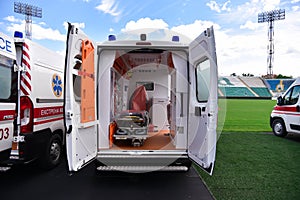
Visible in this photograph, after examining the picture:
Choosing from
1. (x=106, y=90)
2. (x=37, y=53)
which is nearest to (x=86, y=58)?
(x=106, y=90)

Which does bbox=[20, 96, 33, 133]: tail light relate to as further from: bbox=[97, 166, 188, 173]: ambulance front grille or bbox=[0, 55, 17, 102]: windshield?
bbox=[97, 166, 188, 173]: ambulance front grille

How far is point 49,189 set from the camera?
3.88 meters

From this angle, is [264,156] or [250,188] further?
[264,156]

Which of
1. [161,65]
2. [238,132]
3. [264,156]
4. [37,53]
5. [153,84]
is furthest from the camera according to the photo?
[238,132]

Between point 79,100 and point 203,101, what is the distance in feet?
6.39

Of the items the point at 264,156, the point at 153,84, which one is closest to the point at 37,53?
the point at 153,84

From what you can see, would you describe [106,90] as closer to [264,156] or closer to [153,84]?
[153,84]

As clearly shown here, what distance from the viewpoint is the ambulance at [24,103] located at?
12.7 ft

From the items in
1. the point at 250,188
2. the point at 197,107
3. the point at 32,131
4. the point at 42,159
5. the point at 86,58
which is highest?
the point at 86,58

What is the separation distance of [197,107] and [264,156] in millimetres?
3248

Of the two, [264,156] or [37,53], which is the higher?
[37,53]

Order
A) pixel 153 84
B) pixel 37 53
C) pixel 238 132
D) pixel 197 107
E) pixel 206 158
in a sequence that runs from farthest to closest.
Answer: pixel 238 132 < pixel 153 84 < pixel 37 53 < pixel 197 107 < pixel 206 158

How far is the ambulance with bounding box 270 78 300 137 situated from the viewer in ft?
25.2

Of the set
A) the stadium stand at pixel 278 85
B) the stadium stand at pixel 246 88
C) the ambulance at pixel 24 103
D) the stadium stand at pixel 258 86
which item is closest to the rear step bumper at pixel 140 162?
the ambulance at pixel 24 103
